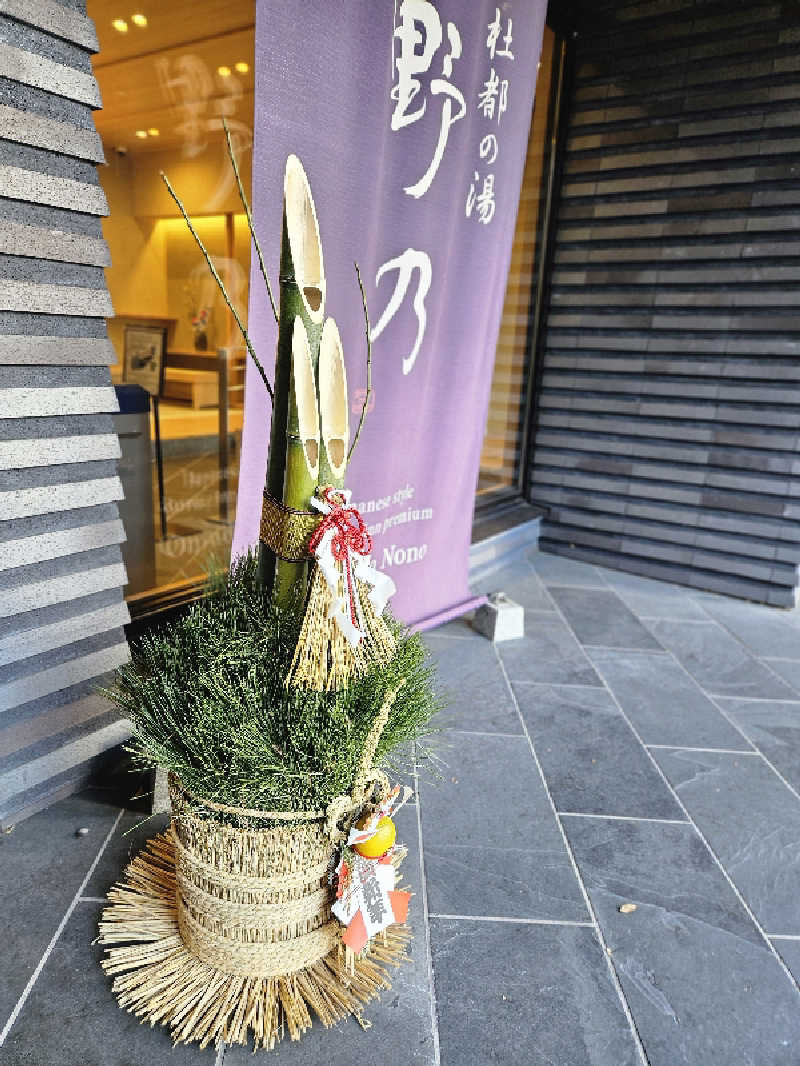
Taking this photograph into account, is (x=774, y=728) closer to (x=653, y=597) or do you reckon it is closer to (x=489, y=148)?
(x=653, y=597)

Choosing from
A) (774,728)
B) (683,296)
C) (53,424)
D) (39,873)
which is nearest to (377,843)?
(39,873)

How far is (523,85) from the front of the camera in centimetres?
265

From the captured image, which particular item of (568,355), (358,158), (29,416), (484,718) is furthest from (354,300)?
(568,355)

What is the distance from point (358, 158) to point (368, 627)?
4.97ft

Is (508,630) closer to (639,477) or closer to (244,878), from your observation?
(639,477)

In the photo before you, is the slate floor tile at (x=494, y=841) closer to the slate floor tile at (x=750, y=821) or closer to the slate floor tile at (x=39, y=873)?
the slate floor tile at (x=750, y=821)

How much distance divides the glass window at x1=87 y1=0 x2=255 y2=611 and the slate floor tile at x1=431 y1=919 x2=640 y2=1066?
1.78 meters

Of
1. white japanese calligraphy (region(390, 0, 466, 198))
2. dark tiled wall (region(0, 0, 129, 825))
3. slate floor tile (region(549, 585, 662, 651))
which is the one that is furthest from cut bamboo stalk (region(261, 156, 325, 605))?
slate floor tile (region(549, 585, 662, 651))

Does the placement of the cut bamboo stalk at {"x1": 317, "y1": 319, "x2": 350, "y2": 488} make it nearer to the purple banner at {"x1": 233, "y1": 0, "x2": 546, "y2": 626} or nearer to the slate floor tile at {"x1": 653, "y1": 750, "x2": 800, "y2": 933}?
the purple banner at {"x1": 233, "y1": 0, "x2": 546, "y2": 626}

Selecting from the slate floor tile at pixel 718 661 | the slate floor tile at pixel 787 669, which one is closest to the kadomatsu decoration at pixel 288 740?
the slate floor tile at pixel 718 661

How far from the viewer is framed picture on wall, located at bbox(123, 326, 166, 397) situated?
305 cm

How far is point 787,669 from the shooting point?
3338 millimetres

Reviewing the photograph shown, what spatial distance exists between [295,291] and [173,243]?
2345 mm

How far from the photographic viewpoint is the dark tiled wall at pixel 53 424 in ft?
5.11
